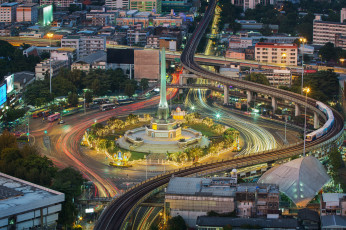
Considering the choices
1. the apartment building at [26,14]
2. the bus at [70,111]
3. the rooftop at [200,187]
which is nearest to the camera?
the rooftop at [200,187]

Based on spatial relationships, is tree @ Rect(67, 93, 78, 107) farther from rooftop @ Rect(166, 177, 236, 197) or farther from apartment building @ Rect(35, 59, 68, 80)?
rooftop @ Rect(166, 177, 236, 197)

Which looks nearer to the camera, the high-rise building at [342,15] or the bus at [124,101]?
the bus at [124,101]

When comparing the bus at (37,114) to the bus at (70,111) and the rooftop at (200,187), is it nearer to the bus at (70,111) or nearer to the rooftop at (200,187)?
the bus at (70,111)

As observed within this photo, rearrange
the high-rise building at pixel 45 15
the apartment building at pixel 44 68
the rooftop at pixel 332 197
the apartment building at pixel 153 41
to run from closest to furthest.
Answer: the rooftop at pixel 332 197, the apartment building at pixel 44 68, the apartment building at pixel 153 41, the high-rise building at pixel 45 15

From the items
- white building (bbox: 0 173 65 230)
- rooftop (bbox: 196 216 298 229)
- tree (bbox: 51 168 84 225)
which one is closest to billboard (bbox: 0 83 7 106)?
tree (bbox: 51 168 84 225)

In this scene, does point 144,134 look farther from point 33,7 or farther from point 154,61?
point 33,7

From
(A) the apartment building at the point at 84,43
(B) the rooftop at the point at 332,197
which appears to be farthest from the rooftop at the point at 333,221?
(A) the apartment building at the point at 84,43

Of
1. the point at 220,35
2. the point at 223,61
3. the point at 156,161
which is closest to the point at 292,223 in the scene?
the point at 156,161
